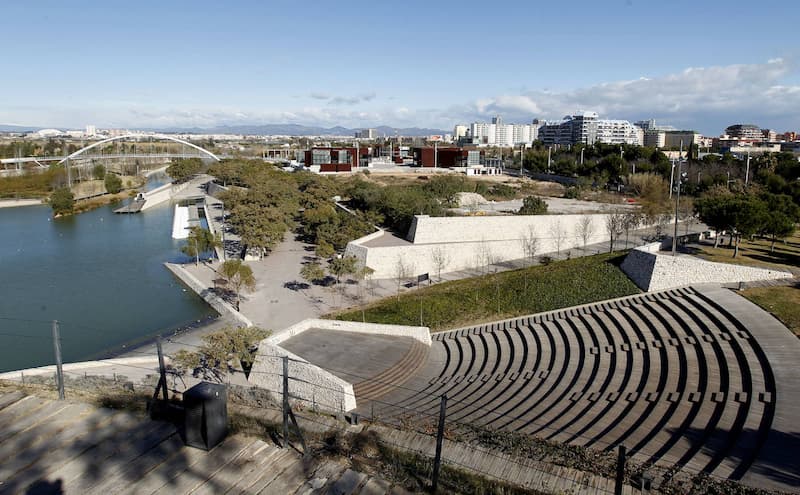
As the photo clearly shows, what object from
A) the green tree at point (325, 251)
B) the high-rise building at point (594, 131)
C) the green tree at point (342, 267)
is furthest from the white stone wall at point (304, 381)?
the high-rise building at point (594, 131)

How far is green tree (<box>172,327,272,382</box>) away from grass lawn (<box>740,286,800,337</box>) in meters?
11.4

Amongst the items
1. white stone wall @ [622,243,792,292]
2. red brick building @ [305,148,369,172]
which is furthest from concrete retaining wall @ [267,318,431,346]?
red brick building @ [305,148,369,172]

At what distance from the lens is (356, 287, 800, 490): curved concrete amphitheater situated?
7570 mm

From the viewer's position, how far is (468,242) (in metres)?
22.7

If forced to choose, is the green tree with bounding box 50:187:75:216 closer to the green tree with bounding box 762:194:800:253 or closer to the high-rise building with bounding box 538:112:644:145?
the green tree with bounding box 762:194:800:253

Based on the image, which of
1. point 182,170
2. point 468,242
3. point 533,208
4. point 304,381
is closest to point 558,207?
point 533,208

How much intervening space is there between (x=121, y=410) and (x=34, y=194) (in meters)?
53.2

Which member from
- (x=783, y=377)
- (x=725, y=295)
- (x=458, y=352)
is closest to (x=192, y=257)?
(x=458, y=352)

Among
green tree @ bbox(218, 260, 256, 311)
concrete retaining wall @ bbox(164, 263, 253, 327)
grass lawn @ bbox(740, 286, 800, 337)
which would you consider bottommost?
concrete retaining wall @ bbox(164, 263, 253, 327)

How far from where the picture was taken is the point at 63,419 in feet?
15.2

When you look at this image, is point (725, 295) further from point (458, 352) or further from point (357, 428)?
point (357, 428)

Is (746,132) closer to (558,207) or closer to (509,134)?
(509,134)

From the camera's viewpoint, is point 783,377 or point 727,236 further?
point 727,236

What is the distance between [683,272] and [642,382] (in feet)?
21.8
